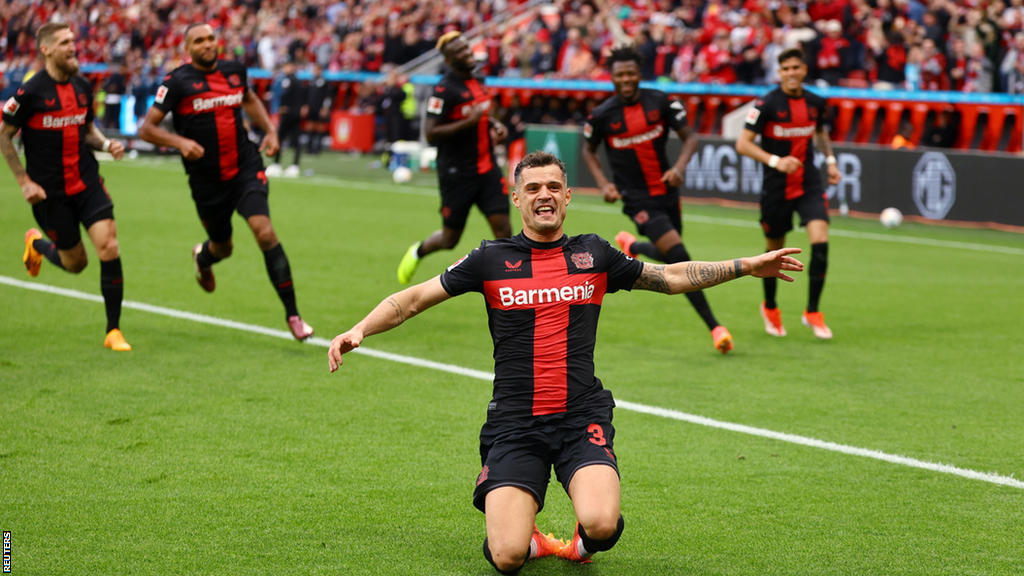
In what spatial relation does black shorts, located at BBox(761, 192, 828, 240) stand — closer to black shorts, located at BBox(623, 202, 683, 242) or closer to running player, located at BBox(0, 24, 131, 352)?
black shorts, located at BBox(623, 202, 683, 242)

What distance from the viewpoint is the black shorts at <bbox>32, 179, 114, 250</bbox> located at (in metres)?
7.82

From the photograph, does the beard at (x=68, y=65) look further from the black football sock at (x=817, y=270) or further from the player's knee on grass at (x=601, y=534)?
the black football sock at (x=817, y=270)

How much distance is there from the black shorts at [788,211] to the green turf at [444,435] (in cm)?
86

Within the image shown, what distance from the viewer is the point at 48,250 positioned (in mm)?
8516

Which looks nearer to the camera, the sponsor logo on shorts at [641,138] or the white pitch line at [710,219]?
the sponsor logo on shorts at [641,138]

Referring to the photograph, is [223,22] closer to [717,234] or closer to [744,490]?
[717,234]

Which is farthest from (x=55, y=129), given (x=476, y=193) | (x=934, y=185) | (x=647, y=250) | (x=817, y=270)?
(x=934, y=185)

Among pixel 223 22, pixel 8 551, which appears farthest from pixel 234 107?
pixel 223 22

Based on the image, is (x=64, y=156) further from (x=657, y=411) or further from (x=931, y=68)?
(x=931, y=68)

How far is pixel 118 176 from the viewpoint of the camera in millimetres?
21016

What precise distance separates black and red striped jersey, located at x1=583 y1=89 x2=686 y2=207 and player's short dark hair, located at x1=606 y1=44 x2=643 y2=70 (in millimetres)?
297

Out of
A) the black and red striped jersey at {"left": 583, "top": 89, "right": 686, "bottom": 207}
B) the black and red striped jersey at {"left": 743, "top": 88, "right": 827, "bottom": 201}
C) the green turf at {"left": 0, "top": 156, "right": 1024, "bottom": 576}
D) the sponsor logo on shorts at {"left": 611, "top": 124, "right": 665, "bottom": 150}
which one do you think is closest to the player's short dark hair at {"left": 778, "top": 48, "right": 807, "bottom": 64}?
the black and red striped jersey at {"left": 743, "top": 88, "right": 827, "bottom": 201}

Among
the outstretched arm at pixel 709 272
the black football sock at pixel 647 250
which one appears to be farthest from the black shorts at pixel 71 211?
the outstretched arm at pixel 709 272

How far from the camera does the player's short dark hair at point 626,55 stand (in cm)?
848
